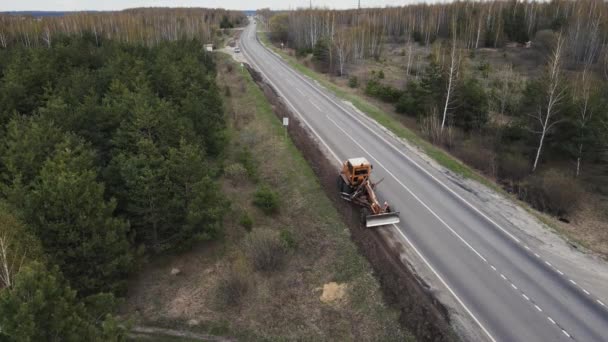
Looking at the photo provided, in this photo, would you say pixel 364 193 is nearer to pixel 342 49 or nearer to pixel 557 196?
pixel 557 196

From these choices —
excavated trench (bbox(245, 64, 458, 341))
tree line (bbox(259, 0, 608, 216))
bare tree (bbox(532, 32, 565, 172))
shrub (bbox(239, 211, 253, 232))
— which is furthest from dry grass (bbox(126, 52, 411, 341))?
bare tree (bbox(532, 32, 565, 172))

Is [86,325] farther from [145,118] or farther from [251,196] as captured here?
[251,196]

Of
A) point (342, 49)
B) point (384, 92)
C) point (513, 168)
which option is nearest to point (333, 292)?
point (513, 168)

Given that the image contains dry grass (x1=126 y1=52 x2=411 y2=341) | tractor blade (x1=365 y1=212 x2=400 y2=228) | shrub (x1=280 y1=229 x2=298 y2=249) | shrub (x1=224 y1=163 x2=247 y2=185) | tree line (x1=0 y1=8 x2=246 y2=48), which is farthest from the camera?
tree line (x1=0 y1=8 x2=246 y2=48)

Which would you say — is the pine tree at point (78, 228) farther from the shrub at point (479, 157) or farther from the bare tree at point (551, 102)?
the bare tree at point (551, 102)

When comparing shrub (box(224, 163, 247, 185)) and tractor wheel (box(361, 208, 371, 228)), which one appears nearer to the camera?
tractor wheel (box(361, 208, 371, 228))

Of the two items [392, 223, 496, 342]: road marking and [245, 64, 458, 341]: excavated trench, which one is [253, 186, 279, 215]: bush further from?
[392, 223, 496, 342]: road marking

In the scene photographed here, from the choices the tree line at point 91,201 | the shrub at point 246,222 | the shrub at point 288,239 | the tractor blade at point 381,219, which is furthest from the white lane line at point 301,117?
the shrub at point 288,239
